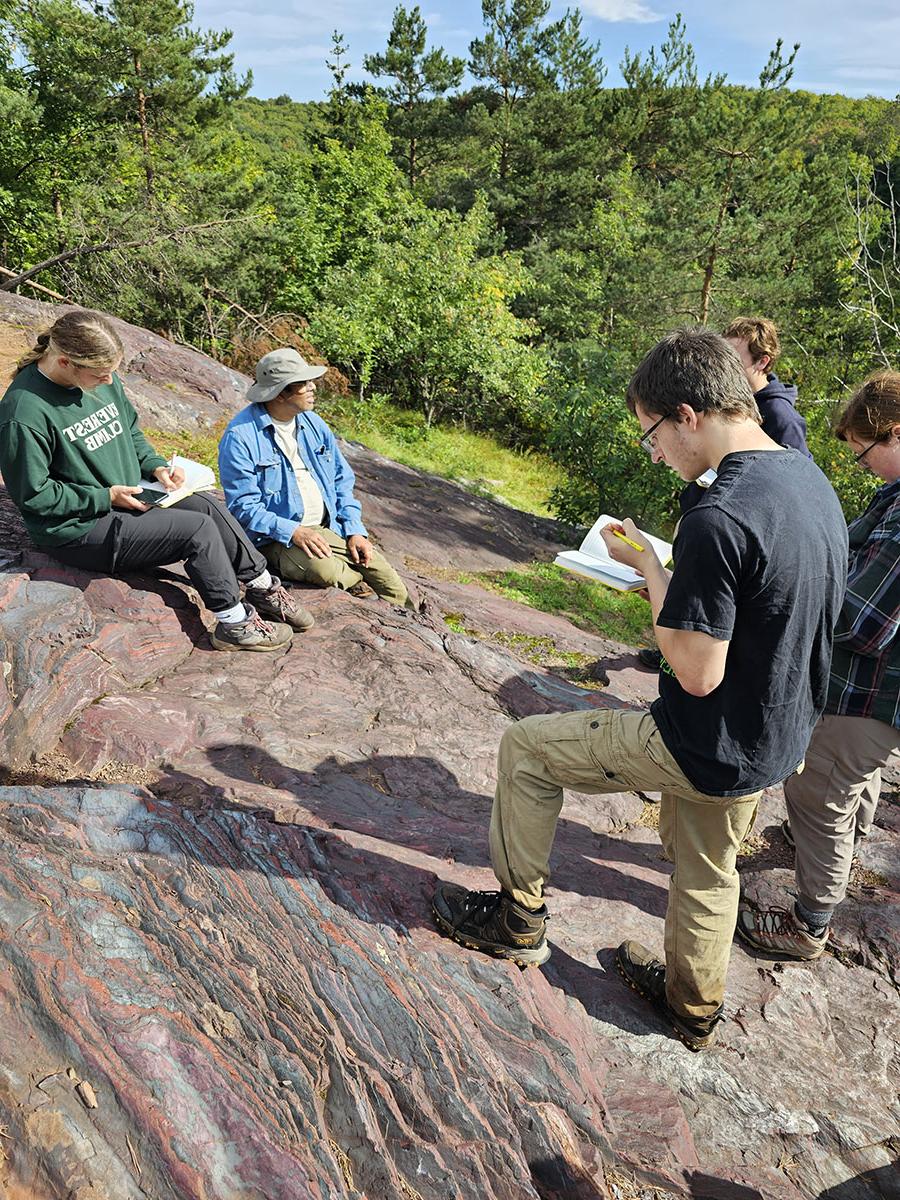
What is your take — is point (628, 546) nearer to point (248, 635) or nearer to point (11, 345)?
point (248, 635)

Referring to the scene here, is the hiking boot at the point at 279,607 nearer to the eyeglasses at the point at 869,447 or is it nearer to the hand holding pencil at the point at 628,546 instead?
the hand holding pencil at the point at 628,546

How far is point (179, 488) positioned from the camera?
4344mm

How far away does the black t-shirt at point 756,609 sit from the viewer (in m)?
2.01

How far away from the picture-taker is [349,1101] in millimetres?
1991

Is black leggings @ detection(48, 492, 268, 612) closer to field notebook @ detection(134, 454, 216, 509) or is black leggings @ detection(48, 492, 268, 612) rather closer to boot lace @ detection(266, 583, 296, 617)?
field notebook @ detection(134, 454, 216, 509)

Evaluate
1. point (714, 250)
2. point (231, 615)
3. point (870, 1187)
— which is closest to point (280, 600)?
point (231, 615)

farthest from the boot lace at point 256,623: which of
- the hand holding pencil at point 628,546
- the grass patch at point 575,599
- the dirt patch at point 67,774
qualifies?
the grass patch at point 575,599

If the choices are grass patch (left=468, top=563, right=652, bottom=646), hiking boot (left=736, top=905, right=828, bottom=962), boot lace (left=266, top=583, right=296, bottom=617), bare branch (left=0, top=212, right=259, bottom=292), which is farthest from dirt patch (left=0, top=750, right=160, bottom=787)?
bare branch (left=0, top=212, right=259, bottom=292)

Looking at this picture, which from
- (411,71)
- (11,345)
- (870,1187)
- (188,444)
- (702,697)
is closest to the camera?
(702,697)

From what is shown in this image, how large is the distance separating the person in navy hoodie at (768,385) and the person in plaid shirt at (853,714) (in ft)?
2.99

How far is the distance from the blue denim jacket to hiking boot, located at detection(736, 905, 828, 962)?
337 centimetres

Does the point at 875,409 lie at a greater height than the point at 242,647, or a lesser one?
greater

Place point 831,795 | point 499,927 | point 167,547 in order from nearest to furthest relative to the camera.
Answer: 1. point 499,927
2. point 831,795
3. point 167,547

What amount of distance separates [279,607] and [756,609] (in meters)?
3.20
